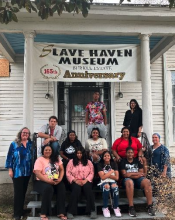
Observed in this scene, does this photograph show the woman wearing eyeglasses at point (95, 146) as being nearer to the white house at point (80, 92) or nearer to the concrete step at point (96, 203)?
the concrete step at point (96, 203)

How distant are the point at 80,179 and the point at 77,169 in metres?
0.19

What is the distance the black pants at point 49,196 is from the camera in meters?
4.51

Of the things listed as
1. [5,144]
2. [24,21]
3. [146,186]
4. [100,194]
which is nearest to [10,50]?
[24,21]

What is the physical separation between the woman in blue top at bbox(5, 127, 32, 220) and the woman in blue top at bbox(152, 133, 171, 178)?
247 cm

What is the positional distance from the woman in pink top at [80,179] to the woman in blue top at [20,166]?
0.77 m

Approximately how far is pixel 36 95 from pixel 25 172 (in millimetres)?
3848

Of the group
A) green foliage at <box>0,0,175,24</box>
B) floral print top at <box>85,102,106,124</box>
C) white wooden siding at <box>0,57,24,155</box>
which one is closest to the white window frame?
floral print top at <box>85,102,106,124</box>

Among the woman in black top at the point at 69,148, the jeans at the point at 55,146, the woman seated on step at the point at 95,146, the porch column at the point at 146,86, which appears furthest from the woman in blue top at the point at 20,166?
the porch column at the point at 146,86

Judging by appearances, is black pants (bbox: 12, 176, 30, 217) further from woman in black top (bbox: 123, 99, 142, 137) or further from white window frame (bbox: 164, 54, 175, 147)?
white window frame (bbox: 164, 54, 175, 147)

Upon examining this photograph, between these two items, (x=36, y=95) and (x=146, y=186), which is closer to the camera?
(x=146, y=186)

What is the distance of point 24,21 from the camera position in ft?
19.1

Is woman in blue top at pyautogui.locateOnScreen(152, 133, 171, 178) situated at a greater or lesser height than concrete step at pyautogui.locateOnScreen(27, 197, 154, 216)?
greater

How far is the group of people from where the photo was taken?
184 inches

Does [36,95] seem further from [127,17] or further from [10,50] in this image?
[127,17]
